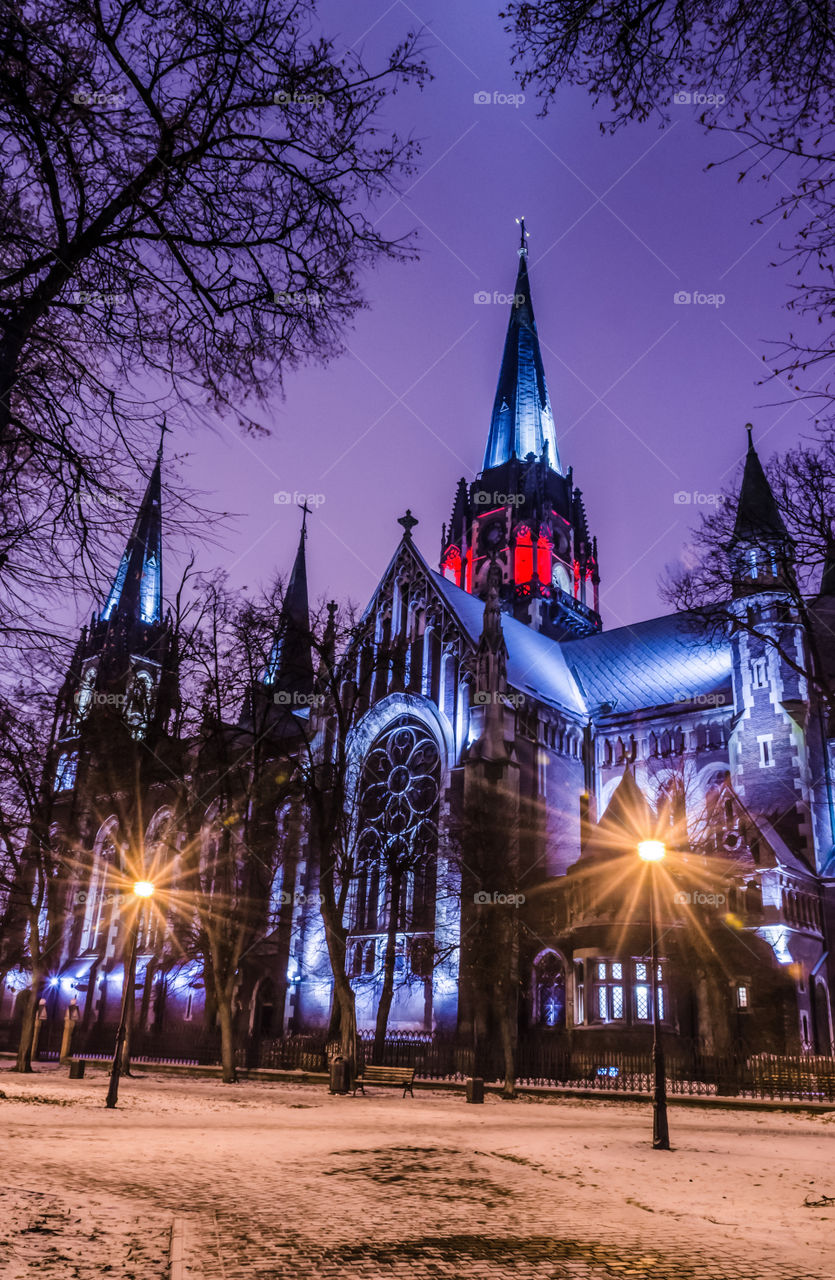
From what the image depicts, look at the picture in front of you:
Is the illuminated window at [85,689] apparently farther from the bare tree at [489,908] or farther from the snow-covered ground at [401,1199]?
the bare tree at [489,908]

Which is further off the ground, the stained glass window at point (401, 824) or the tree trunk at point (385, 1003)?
the stained glass window at point (401, 824)

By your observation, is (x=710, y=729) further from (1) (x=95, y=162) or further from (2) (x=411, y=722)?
(1) (x=95, y=162)

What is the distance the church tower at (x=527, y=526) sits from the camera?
52.5 metres

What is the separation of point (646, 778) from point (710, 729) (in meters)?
3.55

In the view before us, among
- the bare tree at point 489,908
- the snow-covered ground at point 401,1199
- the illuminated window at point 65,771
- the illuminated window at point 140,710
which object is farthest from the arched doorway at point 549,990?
the snow-covered ground at point 401,1199

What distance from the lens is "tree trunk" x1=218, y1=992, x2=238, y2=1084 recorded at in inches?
948

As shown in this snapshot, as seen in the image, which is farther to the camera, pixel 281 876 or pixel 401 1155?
pixel 281 876

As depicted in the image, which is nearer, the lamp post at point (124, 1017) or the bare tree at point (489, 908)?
the lamp post at point (124, 1017)

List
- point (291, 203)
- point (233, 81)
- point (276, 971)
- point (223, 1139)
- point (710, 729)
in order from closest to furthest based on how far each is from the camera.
Answer: point (233, 81) → point (291, 203) → point (223, 1139) → point (710, 729) → point (276, 971)

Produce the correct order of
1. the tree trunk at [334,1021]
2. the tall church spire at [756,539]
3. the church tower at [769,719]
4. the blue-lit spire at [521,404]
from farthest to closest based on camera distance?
the blue-lit spire at [521,404] → the tree trunk at [334,1021] → the church tower at [769,719] → the tall church spire at [756,539]

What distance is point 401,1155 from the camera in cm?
1067

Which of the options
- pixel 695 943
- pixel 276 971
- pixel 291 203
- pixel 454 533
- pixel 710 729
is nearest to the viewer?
pixel 291 203

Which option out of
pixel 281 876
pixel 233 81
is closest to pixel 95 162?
pixel 233 81

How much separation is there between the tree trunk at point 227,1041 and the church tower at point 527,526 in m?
29.6
